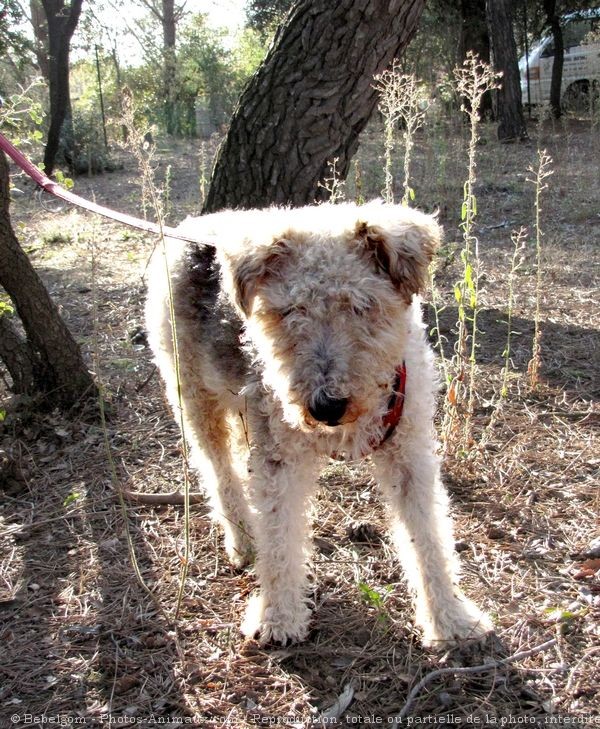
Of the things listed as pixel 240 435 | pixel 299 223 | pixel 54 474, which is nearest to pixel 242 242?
pixel 299 223

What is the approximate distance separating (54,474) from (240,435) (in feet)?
4.10

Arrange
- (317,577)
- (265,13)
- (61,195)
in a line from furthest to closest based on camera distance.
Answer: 1. (265,13)
2. (61,195)
3. (317,577)

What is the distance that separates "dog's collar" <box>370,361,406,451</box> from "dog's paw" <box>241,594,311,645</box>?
0.78 meters

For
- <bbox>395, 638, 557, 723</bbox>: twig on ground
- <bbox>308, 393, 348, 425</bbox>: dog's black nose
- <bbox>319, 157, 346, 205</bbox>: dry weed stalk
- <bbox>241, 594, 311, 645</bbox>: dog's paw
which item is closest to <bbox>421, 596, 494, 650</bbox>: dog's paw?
<bbox>395, 638, 557, 723</bbox>: twig on ground

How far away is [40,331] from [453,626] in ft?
10.1

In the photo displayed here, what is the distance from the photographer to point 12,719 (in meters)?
2.44

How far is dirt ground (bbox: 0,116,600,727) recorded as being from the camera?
8.13 feet

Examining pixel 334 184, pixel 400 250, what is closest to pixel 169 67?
pixel 334 184

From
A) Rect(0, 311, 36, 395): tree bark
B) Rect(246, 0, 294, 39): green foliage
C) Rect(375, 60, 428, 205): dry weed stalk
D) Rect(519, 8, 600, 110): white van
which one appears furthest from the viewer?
Rect(246, 0, 294, 39): green foliage

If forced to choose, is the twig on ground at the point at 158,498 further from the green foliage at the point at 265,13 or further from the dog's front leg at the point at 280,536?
the green foliage at the point at 265,13

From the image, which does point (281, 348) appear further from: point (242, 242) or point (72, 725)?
point (72, 725)

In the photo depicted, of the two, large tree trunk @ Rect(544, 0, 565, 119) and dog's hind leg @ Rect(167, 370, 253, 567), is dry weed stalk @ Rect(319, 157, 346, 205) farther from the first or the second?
large tree trunk @ Rect(544, 0, 565, 119)

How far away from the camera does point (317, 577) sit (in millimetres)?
3154

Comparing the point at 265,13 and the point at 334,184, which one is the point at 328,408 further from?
the point at 265,13
